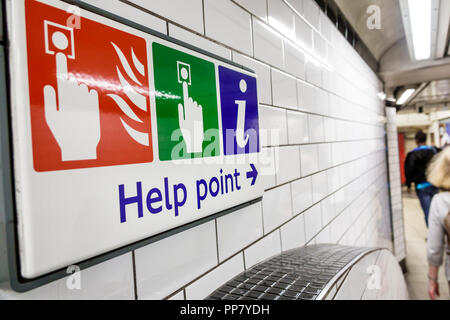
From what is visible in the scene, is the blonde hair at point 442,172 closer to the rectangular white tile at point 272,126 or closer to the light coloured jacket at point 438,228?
the light coloured jacket at point 438,228

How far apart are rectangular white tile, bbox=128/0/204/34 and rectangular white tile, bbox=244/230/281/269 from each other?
0.71 meters

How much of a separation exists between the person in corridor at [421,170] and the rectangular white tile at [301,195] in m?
3.87

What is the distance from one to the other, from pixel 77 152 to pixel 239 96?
525 millimetres

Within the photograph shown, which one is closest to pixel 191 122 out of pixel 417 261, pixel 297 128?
pixel 297 128

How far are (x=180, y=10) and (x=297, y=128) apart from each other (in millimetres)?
794

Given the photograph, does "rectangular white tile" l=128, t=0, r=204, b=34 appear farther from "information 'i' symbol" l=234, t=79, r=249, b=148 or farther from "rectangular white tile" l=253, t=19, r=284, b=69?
"rectangular white tile" l=253, t=19, r=284, b=69

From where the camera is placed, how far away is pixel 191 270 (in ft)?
2.41

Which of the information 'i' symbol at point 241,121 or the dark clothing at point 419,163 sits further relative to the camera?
the dark clothing at point 419,163

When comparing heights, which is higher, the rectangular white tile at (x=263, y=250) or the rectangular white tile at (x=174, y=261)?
the rectangular white tile at (x=174, y=261)

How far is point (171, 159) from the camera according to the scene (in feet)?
2.04

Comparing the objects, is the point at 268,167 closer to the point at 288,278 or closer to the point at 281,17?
the point at 288,278

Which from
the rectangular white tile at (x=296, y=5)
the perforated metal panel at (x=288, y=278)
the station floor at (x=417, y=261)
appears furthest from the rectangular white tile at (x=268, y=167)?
the station floor at (x=417, y=261)

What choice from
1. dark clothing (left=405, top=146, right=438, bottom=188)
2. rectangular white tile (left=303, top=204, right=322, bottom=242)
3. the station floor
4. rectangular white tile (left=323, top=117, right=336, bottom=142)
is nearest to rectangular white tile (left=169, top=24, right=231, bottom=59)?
rectangular white tile (left=303, top=204, right=322, bottom=242)

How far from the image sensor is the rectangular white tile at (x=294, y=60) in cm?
129
